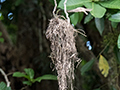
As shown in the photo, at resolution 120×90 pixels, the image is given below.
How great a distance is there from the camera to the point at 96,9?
26.2 inches

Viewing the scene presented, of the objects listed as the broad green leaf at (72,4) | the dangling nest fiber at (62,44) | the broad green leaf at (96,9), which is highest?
the broad green leaf at (72,4)

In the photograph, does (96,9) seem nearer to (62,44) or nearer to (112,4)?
(112,4)

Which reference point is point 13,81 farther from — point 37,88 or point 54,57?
point 54,57

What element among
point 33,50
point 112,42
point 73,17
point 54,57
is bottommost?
point 33,50

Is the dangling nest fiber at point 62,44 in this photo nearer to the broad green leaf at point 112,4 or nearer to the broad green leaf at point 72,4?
the broad green leaf at point 72,4

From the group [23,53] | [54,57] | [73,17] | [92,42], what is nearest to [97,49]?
[92,42]

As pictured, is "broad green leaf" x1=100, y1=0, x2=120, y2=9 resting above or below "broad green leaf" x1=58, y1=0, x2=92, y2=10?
below

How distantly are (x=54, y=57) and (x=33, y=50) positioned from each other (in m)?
1.61

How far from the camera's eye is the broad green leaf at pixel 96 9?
2.12 feet

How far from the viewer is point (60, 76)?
2.12 feet

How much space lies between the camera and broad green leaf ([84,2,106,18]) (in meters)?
0.65

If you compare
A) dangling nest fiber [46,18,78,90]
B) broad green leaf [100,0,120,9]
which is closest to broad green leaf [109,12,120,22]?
broad green leaf [100,0,120,9]

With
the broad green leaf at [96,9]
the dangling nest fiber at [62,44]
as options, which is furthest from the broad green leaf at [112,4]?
the dangling nest fiber at [62,44]

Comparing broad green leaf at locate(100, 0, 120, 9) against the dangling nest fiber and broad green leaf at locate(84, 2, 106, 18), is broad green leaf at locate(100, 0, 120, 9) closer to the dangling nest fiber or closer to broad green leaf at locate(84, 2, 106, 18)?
broad green leaf at locate(84, 2, 106, 18)
